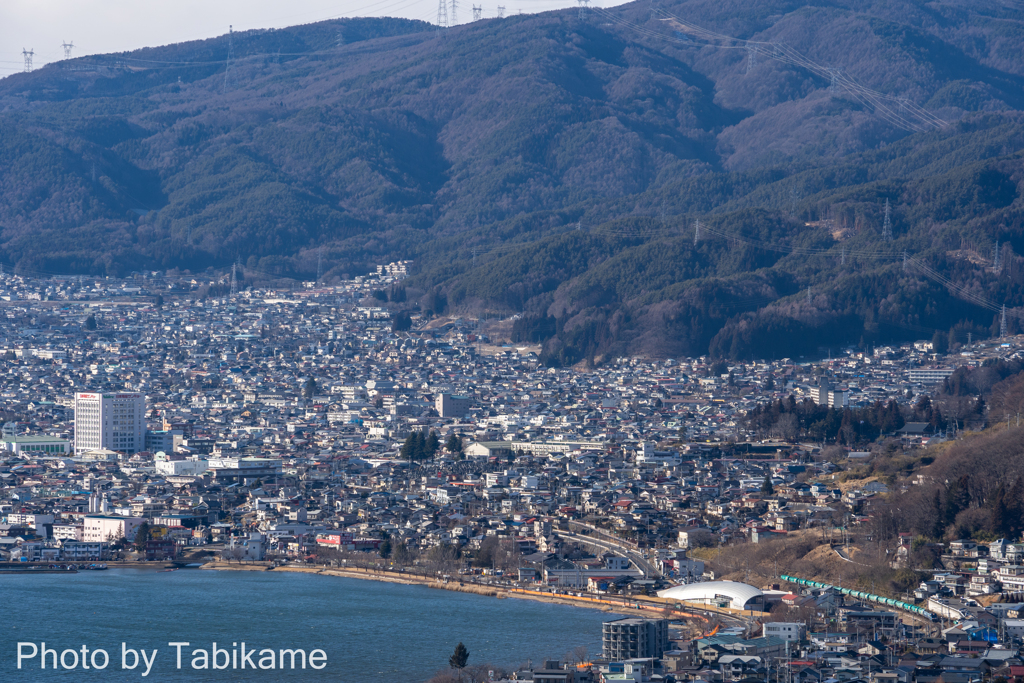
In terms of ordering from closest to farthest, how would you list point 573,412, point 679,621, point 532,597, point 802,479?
point 679,621
point 532,597
point 802,479
point 573,412

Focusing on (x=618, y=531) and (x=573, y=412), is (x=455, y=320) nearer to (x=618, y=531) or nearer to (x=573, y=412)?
(x=573, y=412)

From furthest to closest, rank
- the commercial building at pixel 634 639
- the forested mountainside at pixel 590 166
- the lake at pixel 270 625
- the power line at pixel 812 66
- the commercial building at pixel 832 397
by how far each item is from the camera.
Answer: the power line at pixel 812 66
the forested mountainside at pixel 590 166
the commercial building at pixel 832 397
the lake at pixel 270 625
the commercial building at pixel 634 639

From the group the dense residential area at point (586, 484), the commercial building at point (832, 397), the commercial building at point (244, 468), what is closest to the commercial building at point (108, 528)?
the dense residential area at point (586, 484)

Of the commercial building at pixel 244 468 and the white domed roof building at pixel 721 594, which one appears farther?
the commercial building at pixel 244 468

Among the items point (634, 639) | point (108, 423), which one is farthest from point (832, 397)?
point (634, 639)

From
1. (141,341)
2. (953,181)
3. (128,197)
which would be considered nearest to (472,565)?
(141,341)

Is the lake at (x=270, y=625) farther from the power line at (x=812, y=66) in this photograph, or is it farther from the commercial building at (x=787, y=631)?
the power line at (x=812, y=66)

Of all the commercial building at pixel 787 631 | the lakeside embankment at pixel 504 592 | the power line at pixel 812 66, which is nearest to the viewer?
the commercial building at pixel 787 631
